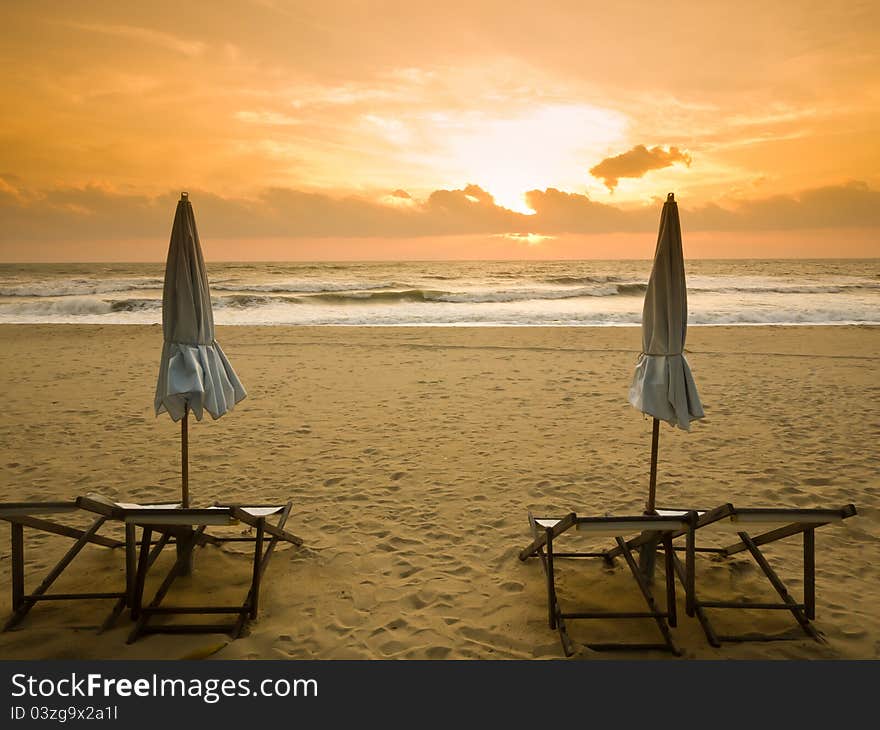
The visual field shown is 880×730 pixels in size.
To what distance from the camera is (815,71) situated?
10.7m

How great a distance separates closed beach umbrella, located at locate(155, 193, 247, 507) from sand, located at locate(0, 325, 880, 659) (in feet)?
4.55

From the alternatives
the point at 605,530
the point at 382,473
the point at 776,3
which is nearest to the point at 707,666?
the point at 605,530

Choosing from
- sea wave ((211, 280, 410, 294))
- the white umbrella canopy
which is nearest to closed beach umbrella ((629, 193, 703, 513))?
the white umbrella canopy

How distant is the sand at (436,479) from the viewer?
139 inches

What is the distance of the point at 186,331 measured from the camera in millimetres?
3631

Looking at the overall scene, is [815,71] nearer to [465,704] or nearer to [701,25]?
[701,25]

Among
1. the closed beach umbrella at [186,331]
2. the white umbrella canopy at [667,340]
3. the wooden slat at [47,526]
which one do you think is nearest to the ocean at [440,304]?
the white umbrella canopy at [667,340]

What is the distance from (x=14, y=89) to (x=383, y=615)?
11.0 meters

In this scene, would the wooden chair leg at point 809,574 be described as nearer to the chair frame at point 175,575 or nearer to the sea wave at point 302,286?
the chair frame at point 175,575

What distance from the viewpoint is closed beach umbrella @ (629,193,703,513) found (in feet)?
11.4

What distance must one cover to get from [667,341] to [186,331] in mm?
3070

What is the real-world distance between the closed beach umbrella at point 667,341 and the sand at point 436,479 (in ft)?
Answer: 4.54

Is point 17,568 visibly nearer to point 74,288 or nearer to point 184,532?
point 184,532

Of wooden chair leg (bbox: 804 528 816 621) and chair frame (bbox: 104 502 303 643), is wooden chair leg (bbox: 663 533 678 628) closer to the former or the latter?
wooden chair leg (bbox: 804 528 816 621)
